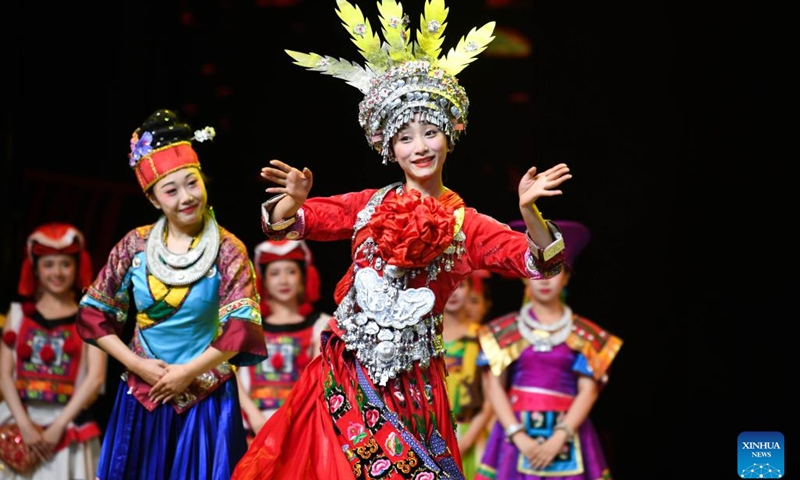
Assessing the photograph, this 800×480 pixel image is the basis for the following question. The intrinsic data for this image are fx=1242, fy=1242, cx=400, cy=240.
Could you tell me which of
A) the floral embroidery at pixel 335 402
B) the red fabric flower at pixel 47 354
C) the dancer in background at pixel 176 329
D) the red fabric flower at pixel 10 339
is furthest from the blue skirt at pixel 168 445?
the red fabric flower at pixel 10 339

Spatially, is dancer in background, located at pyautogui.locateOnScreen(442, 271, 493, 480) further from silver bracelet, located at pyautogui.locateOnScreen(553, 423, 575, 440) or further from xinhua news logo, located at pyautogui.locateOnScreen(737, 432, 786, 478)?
xinhua news logo, located at pyautogui.locateOnScreen(737, 432, 786, 478)

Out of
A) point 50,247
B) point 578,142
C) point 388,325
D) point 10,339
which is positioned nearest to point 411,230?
point 388,325

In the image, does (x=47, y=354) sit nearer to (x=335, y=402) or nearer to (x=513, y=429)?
(x=513, y=429)

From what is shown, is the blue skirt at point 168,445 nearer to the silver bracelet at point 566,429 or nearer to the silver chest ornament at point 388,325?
the silver chest ornament at point 388,325

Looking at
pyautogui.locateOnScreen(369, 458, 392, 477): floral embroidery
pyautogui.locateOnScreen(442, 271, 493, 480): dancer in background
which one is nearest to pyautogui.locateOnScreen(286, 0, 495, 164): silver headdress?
pyautogui.locateOnScreen(369, 458, 392, 477): floral embroidery

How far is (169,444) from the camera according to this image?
396 cm

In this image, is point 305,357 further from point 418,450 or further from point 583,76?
point 418,450

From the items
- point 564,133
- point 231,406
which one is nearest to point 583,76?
point 564,133

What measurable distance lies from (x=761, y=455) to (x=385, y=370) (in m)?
2.56

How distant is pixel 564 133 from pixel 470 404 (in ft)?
4.11

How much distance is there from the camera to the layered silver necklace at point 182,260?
396 centimetres

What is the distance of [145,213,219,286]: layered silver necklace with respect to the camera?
3963 millimetres

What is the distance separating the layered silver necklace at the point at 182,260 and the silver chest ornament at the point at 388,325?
0.80m

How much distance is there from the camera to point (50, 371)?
16.9 feet
